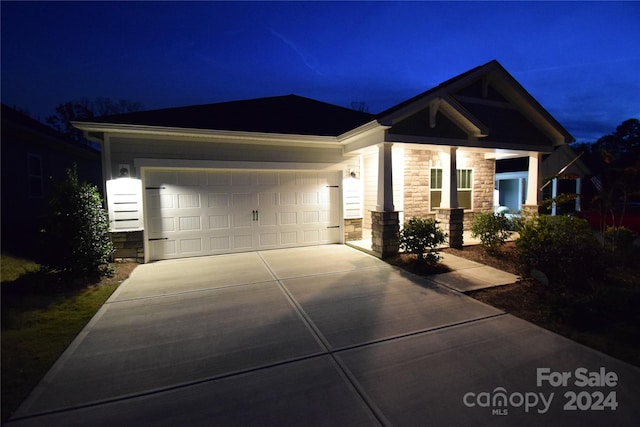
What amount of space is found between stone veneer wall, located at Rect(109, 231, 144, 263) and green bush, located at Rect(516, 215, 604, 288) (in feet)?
27.2

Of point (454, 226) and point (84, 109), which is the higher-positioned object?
point (84, 109)

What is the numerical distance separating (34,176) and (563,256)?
50.1 feet

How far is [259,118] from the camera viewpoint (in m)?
8.84

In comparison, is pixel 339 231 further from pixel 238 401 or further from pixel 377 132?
pixel 238 401

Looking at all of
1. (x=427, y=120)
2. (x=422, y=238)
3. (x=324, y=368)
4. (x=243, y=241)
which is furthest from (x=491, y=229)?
(x=243, y=241)

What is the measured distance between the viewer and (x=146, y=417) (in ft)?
7.41

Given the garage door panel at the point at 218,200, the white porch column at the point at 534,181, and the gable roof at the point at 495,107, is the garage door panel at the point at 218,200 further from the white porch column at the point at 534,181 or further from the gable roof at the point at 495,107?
the white porch column at the point at 534,181

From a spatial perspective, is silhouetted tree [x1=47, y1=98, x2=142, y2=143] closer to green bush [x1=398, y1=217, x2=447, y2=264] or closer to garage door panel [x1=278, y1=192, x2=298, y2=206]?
garage door panel [x1=278, y1=192, x2=298, y2=206]

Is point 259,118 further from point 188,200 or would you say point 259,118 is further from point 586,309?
point 586,309

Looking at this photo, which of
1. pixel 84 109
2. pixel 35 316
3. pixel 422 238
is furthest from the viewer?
pixel 84 109

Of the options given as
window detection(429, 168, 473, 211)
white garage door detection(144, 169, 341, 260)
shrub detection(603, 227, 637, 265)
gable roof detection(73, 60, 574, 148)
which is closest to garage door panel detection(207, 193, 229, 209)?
white garage door detection(144, 169, 341, 260)

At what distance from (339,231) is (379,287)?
13.0 ft

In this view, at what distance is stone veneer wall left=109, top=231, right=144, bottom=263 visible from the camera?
22.9 ft

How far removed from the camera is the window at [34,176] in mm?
9982
